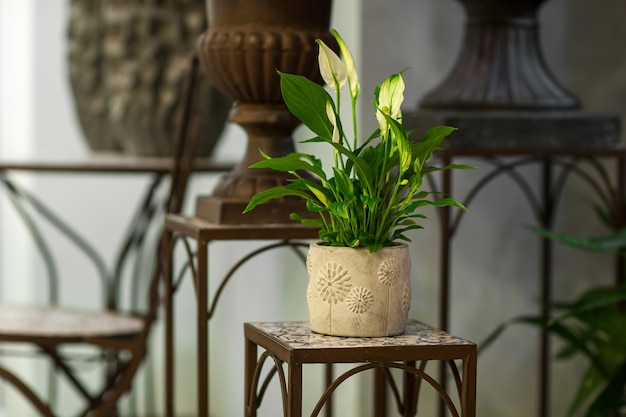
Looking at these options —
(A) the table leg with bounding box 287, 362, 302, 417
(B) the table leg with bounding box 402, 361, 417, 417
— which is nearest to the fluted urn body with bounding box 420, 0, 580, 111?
(B) the table leg with bounding box 402, 361, 417, 417

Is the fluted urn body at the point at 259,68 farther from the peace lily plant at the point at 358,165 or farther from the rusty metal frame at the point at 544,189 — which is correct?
the rusty metal frame at the point at 544,189

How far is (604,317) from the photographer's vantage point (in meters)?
2.20

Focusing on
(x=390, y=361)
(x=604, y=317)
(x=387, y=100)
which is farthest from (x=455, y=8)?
(x=390, y=361)

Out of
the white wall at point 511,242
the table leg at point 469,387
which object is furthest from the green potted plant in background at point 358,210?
the white wall at point 511,242

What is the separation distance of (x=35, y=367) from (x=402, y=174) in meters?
2.40

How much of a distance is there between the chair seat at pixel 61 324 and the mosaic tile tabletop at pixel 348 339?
92 centimetres

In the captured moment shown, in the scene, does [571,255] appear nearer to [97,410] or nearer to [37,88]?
[97,410]

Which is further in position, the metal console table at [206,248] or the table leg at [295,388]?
the metal console table at [206,248]

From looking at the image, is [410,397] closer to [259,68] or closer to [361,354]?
[361,354]

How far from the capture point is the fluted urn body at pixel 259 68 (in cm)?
170

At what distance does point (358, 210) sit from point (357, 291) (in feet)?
0.32

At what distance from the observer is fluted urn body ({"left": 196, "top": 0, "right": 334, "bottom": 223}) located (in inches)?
67.0

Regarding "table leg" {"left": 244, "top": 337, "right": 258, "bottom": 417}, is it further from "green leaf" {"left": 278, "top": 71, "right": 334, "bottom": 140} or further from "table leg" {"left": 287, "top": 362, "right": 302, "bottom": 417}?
"green leaf" {"left": 278, "top": 71, "right": 334, "bottom": 140}

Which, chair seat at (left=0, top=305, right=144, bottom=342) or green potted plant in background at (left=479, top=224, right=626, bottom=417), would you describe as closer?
green potted plant in background at (left=479, top=224, right=626, bottom=417)
